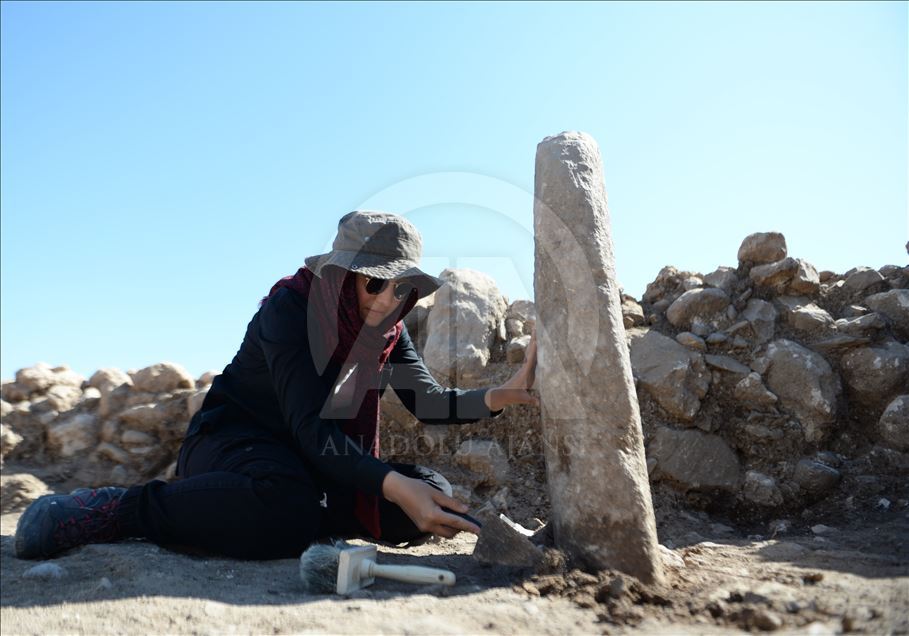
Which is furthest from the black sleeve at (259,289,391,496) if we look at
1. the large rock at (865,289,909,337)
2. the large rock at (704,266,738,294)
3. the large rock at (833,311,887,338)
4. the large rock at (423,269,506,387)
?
the large rock at (865,289,909,337)

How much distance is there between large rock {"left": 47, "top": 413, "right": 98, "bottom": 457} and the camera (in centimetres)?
500

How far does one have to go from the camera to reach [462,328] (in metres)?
4.45

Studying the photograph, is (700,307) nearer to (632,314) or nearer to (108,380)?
(632,314)

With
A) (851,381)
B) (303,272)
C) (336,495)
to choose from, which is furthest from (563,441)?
(851,381)

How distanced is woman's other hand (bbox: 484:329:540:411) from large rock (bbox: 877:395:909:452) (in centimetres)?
208

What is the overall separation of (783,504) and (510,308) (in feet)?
6.75

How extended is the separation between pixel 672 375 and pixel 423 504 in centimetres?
223

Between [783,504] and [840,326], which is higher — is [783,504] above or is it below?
below

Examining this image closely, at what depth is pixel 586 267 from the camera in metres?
2.38

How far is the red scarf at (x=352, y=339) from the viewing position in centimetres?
274

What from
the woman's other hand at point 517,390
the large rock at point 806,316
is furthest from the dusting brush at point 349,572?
the large rock at point 806,316

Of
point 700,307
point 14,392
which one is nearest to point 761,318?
point 700,307

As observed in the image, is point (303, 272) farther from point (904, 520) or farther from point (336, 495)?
point (904, 520)

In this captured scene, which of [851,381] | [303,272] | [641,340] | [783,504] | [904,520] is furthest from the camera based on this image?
[641,340]
